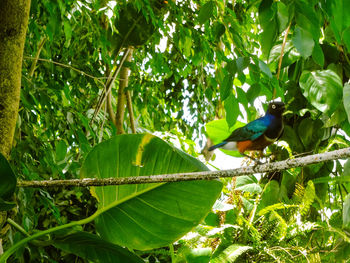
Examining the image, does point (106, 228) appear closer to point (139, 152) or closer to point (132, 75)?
point (139, 152)

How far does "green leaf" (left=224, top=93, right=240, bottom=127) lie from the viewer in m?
1.26

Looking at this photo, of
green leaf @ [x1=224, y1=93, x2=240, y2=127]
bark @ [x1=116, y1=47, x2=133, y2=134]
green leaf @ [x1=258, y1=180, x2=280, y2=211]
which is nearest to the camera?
green leaf @ [x1=224, y1=93, x2=240, y2=127]

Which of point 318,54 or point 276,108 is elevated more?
point 318,54

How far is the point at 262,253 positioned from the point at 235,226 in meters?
0.19

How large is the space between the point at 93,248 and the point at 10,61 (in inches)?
21.6

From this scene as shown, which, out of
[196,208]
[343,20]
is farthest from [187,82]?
[343,20]

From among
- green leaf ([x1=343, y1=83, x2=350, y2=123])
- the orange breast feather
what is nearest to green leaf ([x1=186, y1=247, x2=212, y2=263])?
the orange breast feather

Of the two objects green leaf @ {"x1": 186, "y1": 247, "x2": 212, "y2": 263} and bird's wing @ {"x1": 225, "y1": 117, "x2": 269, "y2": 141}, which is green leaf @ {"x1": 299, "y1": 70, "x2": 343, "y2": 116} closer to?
bird's wing @ {"x1": 225, "y1": 117, "x2": 269, "y2": 141}

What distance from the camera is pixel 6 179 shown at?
0.94 m

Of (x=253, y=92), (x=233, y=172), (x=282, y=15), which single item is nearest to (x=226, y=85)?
(x=253, y=92)

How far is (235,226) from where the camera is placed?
85.3 inches

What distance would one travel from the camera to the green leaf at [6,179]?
909mm

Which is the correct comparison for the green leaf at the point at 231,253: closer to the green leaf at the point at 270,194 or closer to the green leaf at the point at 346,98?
the green leaf at the point at 270,194

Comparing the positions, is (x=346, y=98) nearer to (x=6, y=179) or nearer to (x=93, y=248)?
(x=93, y=248)
